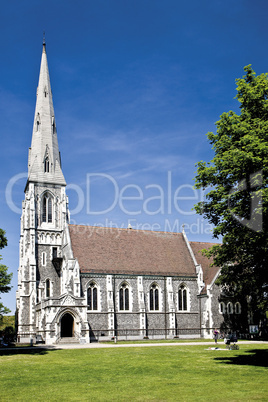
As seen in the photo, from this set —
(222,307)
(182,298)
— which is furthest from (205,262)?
(222,307)

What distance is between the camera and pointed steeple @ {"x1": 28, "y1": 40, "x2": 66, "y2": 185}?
5522 centimetres

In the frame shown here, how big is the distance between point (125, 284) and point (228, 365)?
85.6 feet

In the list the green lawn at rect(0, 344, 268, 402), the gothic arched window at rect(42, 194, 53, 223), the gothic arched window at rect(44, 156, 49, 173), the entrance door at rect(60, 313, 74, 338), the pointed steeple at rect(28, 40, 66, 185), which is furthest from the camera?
the gothic arched window at rect(44, 156, 49, 173)

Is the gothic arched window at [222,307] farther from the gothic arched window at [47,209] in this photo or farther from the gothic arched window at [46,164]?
the gothic arched window at [46,164]

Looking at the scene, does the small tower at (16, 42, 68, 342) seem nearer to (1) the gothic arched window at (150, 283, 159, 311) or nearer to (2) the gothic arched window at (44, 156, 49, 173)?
(2) the gothic arched window at (44, 156, 49, 173)

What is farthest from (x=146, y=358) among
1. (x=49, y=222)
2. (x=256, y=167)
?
(x=49, y=222)

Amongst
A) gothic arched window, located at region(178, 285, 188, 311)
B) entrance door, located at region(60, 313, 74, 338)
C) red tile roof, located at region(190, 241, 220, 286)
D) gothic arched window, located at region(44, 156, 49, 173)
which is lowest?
entrance door, located at region(60, 313, 74, 338)

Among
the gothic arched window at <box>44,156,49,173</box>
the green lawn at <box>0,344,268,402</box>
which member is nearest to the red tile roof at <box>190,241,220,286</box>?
the gothic arched window at <box>44,156,49,173</box>

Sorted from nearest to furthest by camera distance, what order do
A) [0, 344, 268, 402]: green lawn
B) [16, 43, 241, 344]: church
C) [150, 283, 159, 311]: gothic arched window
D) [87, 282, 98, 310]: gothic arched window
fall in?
[0, 344, 268, 402]: green lawn
[16, 43, 241, 344]: church
[87, 282, 98, 310]: gothic arched window
[150, 283, 159, 311]: gothic arched window

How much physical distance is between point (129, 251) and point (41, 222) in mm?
11717

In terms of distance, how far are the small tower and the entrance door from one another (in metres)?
2.08

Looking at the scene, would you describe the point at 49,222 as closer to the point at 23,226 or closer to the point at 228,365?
the point at 23,226

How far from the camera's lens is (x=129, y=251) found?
160ft

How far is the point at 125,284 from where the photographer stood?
45.8 m
